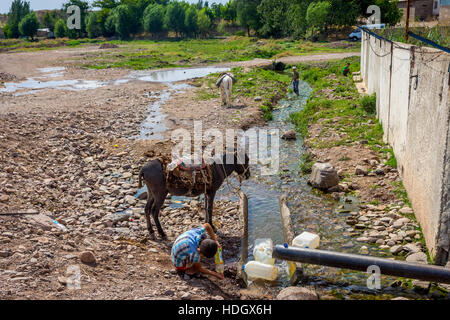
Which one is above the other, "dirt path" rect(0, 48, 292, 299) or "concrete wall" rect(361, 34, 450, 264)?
"concrete wall" rect(361, 34, 450, 264)

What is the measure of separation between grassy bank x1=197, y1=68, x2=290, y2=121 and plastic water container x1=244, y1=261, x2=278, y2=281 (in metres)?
11.1

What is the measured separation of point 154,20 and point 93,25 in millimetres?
16185

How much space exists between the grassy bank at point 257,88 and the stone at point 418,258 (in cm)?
1113

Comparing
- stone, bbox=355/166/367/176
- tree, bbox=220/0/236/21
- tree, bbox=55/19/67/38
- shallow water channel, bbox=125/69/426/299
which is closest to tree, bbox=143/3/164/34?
tree, bbox=220/0/236/21

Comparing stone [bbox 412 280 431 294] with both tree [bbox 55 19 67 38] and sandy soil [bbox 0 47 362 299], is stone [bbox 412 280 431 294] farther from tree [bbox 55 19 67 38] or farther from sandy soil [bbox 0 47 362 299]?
tree [bbox 55 19 67 38]

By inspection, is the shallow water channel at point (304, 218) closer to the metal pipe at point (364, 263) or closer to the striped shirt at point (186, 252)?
the metal pipe at point (364, 263)

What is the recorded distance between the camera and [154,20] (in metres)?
80.9

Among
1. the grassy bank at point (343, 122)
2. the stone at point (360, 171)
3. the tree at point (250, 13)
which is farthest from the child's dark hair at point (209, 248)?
the tree at point (250, 13)

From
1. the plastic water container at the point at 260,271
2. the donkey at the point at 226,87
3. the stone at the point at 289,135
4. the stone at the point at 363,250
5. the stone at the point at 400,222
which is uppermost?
the donkey at the point at 226,87

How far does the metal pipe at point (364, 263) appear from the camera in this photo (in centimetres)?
562

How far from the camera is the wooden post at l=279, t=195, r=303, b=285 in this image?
6.42m

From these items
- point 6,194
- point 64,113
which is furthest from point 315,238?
point 64,113

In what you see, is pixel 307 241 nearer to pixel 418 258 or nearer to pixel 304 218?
pixel 304 218
